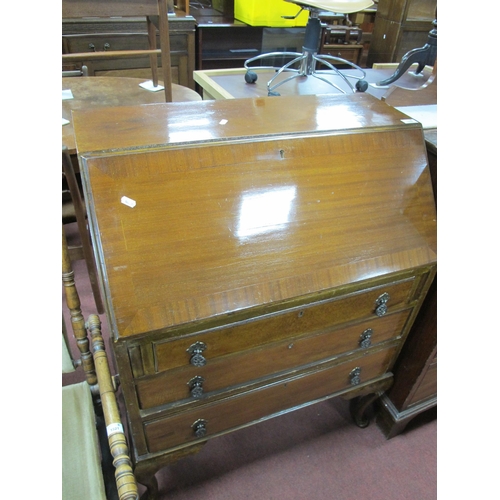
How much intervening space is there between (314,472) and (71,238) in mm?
1723

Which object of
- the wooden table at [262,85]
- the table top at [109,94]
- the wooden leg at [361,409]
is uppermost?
the wooden table at [262,85]

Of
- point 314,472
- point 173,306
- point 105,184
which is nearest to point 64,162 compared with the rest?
point 105,184

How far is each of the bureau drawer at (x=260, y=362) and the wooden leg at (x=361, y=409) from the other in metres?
0.38

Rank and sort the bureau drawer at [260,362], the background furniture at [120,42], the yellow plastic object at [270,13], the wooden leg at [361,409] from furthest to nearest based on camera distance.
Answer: the yellow plastic object at [270,13] → the background furniture at [120,42] → the wooden leg at [361,409] → the bureau drawer at [260,362]

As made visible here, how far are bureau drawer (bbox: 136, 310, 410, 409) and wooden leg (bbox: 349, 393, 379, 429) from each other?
380 mm

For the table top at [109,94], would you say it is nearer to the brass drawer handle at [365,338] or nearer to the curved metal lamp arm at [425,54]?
the curved metal lamp arm at [425,54]

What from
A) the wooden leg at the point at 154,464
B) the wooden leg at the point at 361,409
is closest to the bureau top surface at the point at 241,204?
the wooden leg at the point at 154,464

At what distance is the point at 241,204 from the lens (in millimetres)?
875

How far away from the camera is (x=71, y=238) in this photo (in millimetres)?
2217

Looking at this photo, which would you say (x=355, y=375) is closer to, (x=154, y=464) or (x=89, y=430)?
(x=154, y=464)

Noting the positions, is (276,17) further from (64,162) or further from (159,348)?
(159,348)

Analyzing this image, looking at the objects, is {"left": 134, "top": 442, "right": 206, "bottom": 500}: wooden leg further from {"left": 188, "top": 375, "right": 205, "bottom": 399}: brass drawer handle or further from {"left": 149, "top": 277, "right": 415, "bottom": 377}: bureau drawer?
{"left": 149, "top": 277, "right": 415, "bottom": 377}: bureau drawer

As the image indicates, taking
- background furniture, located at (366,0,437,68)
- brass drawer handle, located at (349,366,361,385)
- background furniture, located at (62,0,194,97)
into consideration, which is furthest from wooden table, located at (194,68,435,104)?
background furniture, located at (366,0,437,68)

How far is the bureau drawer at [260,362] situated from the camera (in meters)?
0.91
